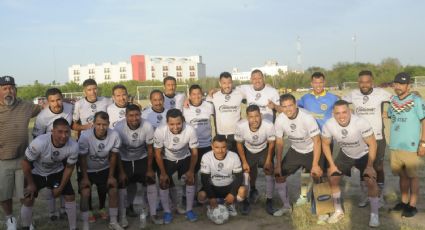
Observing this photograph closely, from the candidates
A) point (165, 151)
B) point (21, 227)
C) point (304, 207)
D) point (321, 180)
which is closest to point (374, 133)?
point (321, 180)

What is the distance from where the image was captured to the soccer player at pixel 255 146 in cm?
628

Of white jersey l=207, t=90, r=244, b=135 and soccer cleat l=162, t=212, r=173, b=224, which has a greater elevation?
white jersey l=207, t=90, r=244, b=135

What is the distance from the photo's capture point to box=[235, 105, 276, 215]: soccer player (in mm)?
6277

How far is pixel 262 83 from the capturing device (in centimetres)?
715

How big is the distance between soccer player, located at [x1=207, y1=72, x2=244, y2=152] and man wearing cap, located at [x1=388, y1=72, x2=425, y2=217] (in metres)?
2.53

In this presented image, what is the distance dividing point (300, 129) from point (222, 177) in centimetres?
141

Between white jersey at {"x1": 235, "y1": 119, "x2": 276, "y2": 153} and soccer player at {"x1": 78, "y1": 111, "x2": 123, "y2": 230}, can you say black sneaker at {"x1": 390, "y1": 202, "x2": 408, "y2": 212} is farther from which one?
soccer player at {"x1": 78, "y1": 111, "x2": 123, "y2": 230}

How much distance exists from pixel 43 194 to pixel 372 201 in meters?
5.98

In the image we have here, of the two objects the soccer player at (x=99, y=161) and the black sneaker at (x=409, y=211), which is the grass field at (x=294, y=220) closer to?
the black sneaker at (x=409, y=211)

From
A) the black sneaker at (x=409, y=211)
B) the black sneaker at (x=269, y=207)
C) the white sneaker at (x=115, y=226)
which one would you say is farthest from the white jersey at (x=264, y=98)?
the white sneaker at (x=115, y=226)

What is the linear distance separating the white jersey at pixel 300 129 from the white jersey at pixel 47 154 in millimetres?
3083

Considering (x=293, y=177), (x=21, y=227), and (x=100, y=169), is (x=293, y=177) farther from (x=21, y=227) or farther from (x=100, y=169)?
(x=21, y=227)

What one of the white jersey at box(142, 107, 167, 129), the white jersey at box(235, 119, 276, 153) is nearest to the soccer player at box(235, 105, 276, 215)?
the white jersey at box(235, 119, 276, 153)

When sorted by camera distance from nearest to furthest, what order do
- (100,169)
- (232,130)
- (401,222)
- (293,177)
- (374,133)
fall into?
(401,222), (100,169), (374,133), (232,130), (293,177)
